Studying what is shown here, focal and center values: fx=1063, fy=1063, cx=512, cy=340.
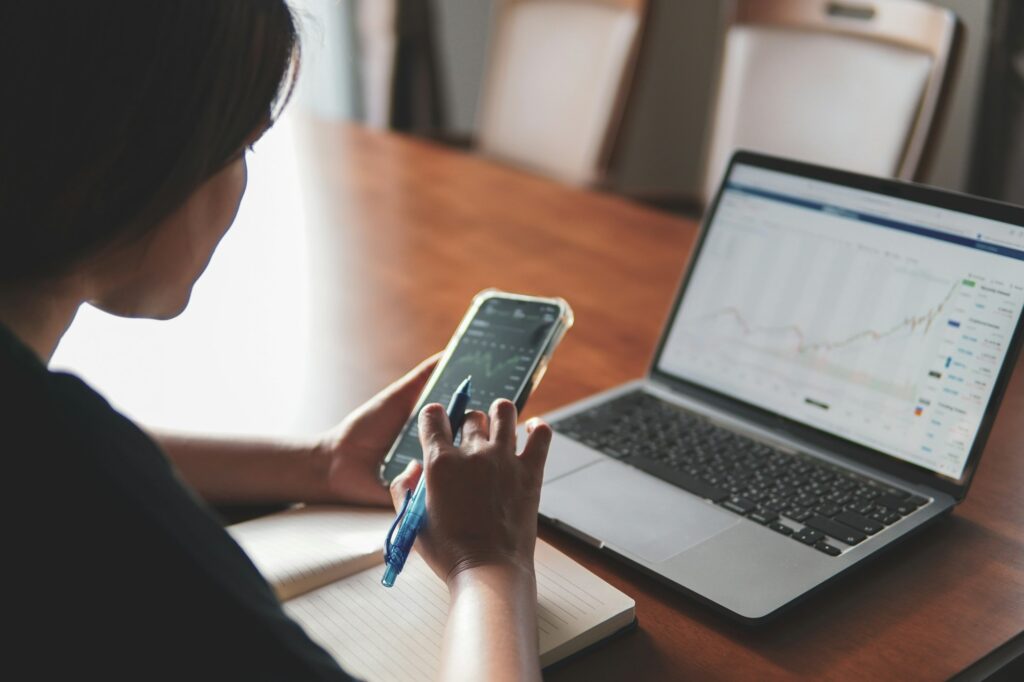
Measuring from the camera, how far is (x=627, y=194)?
1.94 meters

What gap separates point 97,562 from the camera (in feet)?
1.60

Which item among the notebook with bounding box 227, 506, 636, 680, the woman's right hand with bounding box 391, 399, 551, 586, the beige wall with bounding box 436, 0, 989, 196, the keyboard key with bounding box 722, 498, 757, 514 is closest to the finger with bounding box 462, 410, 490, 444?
the woman's right hand with bounding box 391, 399, 551, 586

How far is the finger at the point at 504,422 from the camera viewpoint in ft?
2.38

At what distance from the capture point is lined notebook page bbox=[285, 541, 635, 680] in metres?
0.67

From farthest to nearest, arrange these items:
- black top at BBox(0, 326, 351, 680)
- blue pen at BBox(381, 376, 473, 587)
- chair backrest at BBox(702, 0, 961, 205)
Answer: chair backrest at BBox(702, 0, 961, 205) < blue pen at BBox(381, 376, 473, 587) < black top at BBox(0, 326, 351, 680)

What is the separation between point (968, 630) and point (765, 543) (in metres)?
0.14

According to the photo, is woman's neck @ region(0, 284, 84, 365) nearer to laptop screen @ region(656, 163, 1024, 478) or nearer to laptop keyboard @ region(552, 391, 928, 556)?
laptop keyboard @ region(552, 391, 928, 556)

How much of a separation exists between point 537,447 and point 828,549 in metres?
0.23

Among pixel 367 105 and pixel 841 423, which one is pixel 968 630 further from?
pixel 367 105

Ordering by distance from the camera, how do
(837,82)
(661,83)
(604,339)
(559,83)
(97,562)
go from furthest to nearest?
(661,83)
(559,83)
(837,82)
(604,339)
(97,562)

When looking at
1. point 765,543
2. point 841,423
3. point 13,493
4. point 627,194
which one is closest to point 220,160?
point 13,493

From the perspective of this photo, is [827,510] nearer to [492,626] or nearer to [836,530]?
[836,530]

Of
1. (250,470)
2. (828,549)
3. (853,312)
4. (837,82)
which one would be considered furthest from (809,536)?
(837,82)

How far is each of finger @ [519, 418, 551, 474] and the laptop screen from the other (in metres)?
0.31
